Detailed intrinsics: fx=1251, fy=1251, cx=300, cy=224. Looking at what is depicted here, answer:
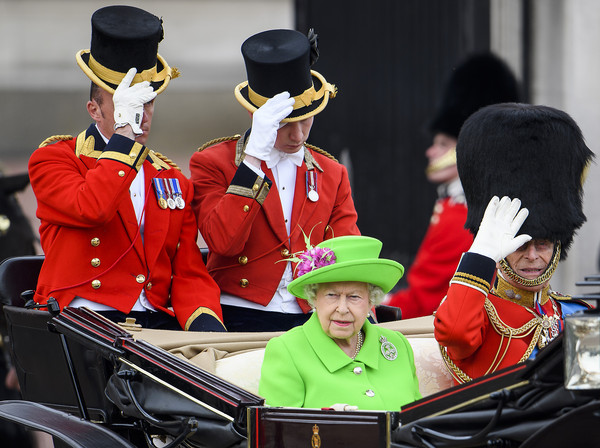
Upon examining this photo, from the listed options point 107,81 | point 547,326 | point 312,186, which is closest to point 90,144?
point 107,81

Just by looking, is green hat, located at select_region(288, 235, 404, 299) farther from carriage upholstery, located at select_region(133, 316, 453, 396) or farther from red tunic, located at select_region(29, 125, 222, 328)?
red tunic, located at select_region(29, 125, 222, 328)

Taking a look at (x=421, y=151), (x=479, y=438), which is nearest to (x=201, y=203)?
(x=479, y=438)

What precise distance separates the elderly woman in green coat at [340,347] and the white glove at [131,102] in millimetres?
720

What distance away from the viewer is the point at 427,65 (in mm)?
8164

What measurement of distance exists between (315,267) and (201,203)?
0.76m

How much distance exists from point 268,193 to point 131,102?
1.75 ft

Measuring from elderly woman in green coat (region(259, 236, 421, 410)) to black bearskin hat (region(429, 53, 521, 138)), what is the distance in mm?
2955

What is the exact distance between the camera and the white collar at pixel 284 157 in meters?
4.03

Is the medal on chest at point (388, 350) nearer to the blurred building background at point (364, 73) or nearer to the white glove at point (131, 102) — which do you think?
the white glove at point (131, 102)

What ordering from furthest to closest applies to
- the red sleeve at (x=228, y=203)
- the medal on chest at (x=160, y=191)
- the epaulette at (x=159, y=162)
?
the epaulette at (x=159, y=162) → the medal on chest at (x=160, y=191) → the red sleeve at (x=228, y=203)

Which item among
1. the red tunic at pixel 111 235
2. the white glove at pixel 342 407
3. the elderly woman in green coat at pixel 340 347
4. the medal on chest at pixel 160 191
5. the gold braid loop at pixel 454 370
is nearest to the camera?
the white glove at pixel 342 407

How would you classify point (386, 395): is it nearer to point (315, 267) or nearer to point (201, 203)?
point (315, 267)

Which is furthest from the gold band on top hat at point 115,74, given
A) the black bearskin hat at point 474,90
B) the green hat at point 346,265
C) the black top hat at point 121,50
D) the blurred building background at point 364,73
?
the blurred building background at point 364,73

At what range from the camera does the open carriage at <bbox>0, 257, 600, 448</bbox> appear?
109 inches
